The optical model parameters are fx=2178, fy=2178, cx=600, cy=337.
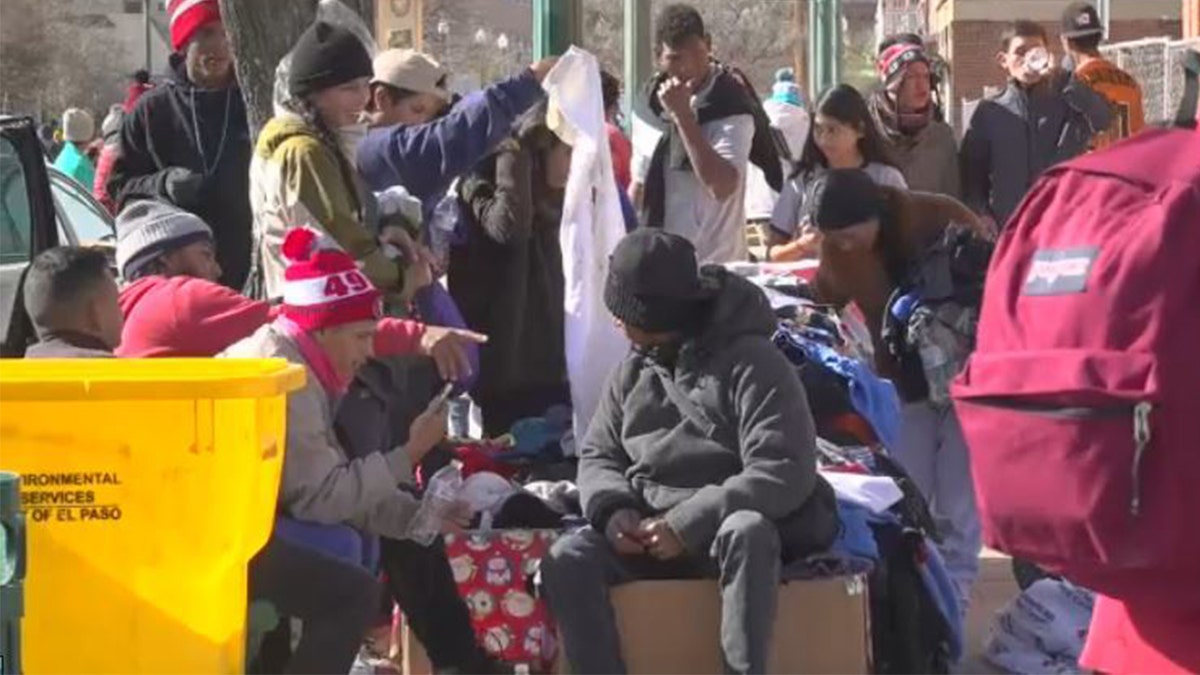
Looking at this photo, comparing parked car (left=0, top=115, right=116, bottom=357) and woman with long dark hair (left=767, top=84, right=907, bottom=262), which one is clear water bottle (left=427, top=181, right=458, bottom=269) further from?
parked car (left=0, top=115, right=116, bottom=357)

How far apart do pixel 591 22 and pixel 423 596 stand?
127 ft

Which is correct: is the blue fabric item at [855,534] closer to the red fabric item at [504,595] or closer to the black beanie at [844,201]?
the red fabric item at [504,595]

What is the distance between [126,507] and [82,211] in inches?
272

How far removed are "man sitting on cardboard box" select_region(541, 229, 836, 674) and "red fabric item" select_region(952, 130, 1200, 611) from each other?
9.70 ft

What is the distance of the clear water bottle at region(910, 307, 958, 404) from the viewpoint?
23.9 ft

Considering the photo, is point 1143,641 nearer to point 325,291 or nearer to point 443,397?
point 325,291

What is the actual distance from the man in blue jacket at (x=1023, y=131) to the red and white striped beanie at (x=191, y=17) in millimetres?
3294

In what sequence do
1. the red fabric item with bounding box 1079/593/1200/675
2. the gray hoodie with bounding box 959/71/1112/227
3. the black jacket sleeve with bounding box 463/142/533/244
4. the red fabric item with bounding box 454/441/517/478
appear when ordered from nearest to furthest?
the red fabric item with bounding box 1079/593/1200/675 < the red fabric item with bounding box 454/441/517/478 < the black jacket sleeve with bounding box 463/142/533/244 < the gray hoodie with bounding box 959/71/1112/227

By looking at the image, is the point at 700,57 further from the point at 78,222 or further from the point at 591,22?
the point at 591,22

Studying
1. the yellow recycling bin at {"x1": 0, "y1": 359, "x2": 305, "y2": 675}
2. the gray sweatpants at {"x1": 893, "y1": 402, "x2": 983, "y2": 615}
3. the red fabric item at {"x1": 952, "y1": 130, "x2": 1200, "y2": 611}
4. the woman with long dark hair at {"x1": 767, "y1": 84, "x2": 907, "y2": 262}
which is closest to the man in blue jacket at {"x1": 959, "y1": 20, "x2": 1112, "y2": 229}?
the woman with long dark hair at {"x1": 767, "y1": 84, "x2": 907, "y2": 262}

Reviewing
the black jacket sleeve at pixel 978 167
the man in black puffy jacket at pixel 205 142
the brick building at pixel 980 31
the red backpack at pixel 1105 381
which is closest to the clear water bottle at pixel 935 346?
the black jacket sleeve at pixel 978 167

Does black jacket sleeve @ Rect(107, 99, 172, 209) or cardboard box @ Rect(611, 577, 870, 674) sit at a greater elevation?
black jacket sleeve @ Rect(107, 99, 172, 209)

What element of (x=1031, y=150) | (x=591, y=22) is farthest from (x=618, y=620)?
(x=591, y=22)

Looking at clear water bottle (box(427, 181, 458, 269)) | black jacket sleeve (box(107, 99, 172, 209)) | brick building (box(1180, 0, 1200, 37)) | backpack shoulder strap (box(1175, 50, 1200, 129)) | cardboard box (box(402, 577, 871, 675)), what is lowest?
cardboard box (box(402, 577, 871, 675))
